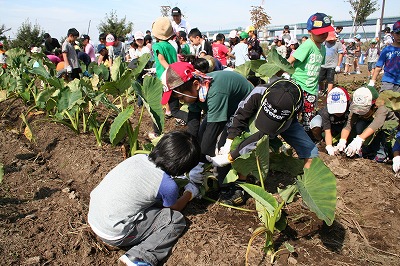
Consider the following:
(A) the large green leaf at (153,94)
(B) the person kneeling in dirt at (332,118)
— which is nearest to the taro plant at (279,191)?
(A) the large green leaf at (153,94)

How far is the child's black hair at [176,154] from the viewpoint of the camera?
1.94 m

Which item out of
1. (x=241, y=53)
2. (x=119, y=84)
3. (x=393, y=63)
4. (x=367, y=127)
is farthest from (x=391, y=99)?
(x=241, y=53)

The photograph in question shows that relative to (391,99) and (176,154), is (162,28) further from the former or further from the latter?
(391,99)

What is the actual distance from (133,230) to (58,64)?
603 cm

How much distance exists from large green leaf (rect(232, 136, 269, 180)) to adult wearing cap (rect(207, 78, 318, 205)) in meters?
0.09

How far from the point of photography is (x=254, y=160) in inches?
85.0

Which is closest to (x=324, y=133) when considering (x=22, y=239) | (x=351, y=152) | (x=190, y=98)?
(x=351, y=152)

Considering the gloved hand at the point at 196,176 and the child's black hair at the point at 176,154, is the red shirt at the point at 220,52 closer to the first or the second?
the gloved hand at the point at 196,176

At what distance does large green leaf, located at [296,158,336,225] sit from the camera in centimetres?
167

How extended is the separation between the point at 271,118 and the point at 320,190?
0.53 meters

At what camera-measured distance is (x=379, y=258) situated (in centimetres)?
202

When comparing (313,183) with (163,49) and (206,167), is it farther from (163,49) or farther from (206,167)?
(163,49)

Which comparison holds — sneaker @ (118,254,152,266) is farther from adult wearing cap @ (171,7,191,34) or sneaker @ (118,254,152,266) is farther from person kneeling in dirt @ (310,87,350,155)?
adult wearing cap @ (171,7,191,34)

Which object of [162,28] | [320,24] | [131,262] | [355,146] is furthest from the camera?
[162,28]
